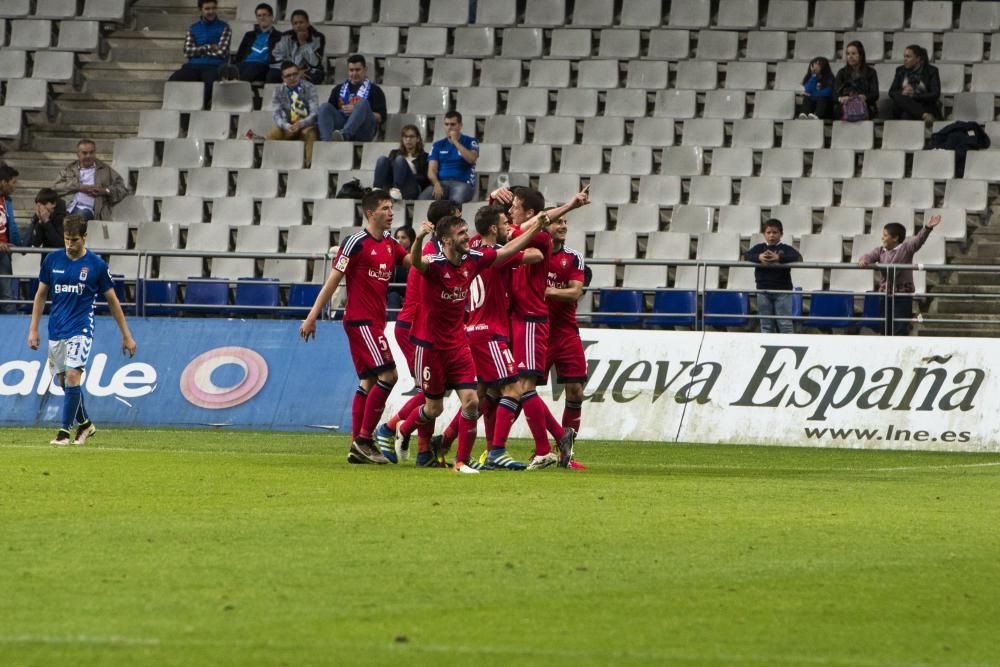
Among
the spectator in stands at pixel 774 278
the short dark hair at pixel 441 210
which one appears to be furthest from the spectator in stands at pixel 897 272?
the short dark hair at pixel 441 210

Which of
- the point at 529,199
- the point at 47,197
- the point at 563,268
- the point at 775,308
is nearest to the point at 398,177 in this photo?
the point at 47,197

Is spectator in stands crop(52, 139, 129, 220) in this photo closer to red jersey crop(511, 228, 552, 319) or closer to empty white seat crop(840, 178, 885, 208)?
empty white seat crop(840, 178, 885, 208)

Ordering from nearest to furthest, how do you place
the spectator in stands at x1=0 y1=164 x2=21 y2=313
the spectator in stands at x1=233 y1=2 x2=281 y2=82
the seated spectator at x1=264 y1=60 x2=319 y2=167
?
the spectator in stands at x1=0 y1=164 x2=21 y2=313 → the seated spectator at x1=264 y1=60 x2=319 y2=167 → the spectator in stands at x1=233 y1=2 x2=281 y2=82

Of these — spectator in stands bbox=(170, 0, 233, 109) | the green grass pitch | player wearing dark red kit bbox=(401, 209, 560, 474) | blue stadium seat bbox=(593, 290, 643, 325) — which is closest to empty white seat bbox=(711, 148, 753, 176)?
blue stadium seat bbox=(593, 290, 643, 325)

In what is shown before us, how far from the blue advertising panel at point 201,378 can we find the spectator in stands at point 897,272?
660 centimetres

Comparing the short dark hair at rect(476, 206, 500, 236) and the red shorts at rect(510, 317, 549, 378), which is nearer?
the short dark hair at rect(476, 206, 500, 236)

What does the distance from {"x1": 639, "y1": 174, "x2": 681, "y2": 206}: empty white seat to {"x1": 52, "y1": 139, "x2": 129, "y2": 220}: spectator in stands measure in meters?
7.91

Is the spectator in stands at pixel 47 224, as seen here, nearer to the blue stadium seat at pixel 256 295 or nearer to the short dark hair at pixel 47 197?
the short dark hair at pixel 47 197

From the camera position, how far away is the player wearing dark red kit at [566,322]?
14.6 m

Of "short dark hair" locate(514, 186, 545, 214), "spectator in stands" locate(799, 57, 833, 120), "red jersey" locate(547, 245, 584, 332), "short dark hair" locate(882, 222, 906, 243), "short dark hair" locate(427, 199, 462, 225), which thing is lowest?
"red jersey" locate(547, 245, 584, 332)

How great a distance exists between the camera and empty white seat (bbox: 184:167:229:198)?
999 inches

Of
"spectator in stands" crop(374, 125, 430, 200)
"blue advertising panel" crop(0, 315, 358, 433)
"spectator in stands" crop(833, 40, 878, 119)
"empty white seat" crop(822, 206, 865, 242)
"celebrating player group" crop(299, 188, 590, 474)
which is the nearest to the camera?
"celebrating player group" crop(299, 188, 590, 474)

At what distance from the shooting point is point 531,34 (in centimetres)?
2706

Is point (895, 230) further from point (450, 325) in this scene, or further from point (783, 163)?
point (450, 325)
